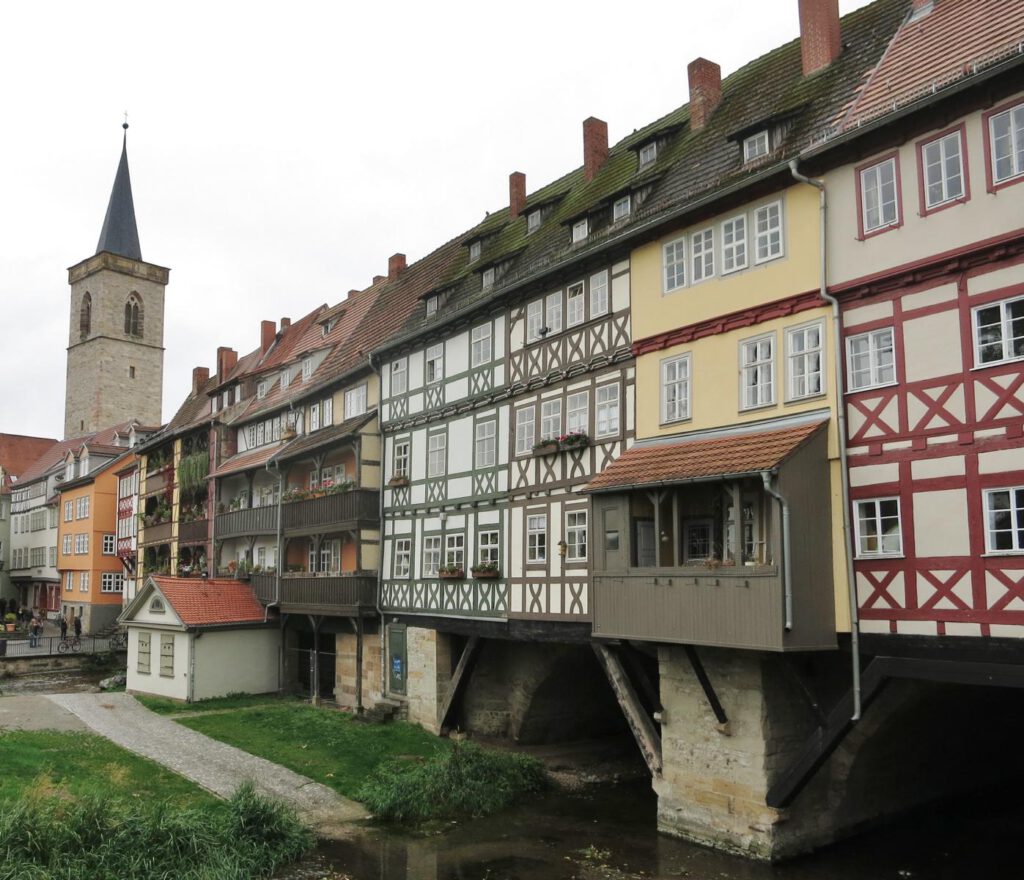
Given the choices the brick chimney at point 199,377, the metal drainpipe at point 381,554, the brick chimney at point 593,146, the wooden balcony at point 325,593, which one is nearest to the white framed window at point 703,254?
the brick chimney at point 593,146

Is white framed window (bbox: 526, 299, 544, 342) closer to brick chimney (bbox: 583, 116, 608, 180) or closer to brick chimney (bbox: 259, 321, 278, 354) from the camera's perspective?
brick chimney (bbox: 583, 116, 608, 180)

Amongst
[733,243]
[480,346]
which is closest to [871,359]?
[733,243]

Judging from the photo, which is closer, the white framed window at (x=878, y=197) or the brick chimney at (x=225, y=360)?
the white framed window at (x=878, y=197)

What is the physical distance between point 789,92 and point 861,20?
2.06 m

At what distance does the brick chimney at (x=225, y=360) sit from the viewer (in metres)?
45.5

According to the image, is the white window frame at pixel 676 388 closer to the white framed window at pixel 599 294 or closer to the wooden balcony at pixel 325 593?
the white framed window at pixel 599 294

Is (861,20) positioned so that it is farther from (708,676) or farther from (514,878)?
(514,878)

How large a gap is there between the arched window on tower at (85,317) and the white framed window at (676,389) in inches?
2573

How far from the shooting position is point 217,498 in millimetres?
38219

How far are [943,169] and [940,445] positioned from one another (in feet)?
12.6

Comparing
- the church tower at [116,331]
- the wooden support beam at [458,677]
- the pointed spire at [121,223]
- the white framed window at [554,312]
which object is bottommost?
the wooden support beam at [458,677]

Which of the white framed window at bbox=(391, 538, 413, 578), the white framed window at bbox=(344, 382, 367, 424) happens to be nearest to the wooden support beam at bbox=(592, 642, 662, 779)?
the white framed window at bbox=(391, 538, 413, 578)

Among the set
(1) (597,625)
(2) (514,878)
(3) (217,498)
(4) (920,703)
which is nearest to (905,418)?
(4) (920,703)

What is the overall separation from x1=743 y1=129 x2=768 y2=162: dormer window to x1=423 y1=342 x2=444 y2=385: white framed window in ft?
33.3
